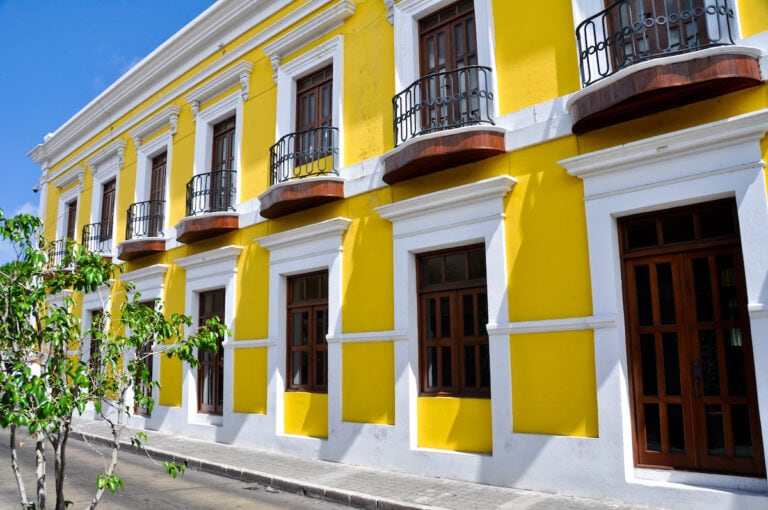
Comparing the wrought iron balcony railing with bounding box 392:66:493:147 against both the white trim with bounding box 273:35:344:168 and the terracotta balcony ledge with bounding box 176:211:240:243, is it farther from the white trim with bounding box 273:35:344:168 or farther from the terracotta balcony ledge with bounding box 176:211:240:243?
the terracotta balcony ledge with bounding box 176:211:240:243

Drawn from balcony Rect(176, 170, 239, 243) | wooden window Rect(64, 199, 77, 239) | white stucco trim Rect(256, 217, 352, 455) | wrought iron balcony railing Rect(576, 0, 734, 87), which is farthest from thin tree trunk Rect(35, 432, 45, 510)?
wooden window Rect(64, 199, 77, 239)

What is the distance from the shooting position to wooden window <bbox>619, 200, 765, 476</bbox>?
545 centimetres

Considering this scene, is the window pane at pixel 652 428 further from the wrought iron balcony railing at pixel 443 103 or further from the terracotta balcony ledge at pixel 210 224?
the terracotta balcony ledge at pixel 210 224

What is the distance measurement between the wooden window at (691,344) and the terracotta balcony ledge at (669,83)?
1.02 metres

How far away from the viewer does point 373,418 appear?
26.4 feet

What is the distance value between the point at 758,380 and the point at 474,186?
343 centimetres

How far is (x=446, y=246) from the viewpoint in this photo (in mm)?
7629

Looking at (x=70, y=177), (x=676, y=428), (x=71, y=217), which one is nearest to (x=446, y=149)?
(x=676, y=428)

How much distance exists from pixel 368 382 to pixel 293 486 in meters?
1.65

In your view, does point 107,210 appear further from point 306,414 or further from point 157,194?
point 306,414

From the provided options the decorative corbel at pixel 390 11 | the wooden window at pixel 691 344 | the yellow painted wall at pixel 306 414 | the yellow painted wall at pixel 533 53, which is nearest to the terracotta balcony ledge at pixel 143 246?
the yellow painted wall at pixel 306 414

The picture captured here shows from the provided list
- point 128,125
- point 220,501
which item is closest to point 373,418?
point 220,501

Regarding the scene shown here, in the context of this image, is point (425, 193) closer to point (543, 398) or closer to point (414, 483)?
point (543, 398)

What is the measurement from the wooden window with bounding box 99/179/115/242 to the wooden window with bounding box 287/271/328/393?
746 cm
